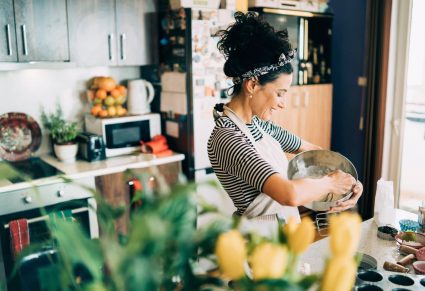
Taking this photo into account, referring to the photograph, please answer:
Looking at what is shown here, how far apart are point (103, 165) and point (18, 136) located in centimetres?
65

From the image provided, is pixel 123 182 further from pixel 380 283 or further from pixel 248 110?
pixel 380 283

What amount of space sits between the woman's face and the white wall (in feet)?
6.50

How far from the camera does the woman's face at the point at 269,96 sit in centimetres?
167

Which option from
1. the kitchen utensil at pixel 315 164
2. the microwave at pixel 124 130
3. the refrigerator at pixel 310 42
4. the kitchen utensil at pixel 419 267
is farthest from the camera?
the refrigerator at pixel 310 42

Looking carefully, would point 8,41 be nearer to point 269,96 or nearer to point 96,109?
point 96,109

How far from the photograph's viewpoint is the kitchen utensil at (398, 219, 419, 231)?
182 centimetres

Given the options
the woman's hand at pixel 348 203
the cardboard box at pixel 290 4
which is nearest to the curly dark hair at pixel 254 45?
the woman's hand at pixel 348 203

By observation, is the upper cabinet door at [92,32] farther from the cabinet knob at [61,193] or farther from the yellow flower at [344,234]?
the yellow flower at [344,234]

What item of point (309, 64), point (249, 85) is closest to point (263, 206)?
point (249, 85)

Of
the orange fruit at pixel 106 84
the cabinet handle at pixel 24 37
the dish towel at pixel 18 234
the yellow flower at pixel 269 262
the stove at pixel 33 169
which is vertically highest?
the cabinet handle at pixel 24 37

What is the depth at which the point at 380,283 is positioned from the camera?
1.25 meters

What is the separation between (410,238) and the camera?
1.69 metres

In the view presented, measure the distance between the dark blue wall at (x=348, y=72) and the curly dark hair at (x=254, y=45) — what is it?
2414 mm

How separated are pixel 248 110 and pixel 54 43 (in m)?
1.67
